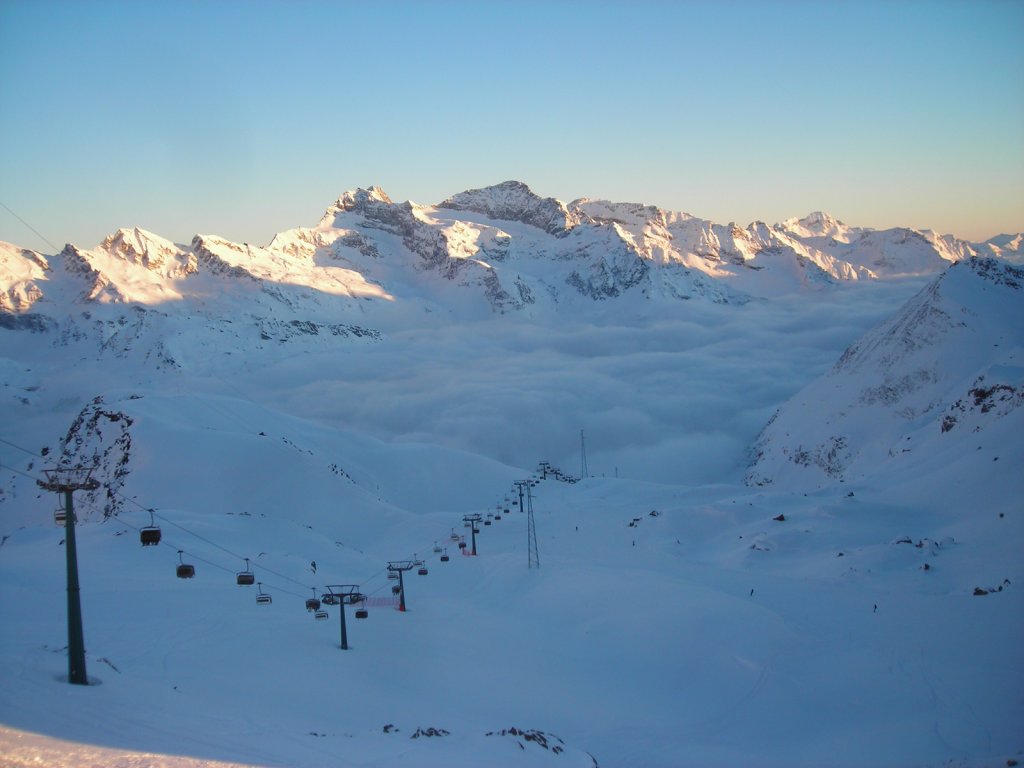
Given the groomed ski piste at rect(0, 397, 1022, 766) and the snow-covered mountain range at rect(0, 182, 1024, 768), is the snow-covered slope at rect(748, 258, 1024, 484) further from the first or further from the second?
the groomed ski piste at rect(0, 397, 1022, 766)

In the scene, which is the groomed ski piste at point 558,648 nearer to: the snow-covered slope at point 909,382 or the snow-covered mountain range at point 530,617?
the snow-covered mountain range at point 530,617

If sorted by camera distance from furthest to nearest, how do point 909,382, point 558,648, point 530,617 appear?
1. point 909,382
2. point 530,617
3. point 558,648

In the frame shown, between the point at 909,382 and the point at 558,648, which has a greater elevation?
the point at 909,382

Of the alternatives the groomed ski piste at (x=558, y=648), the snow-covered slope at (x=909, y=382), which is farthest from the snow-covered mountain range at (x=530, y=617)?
the snow-covered slope at (x=909, y=382)

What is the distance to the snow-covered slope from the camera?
316ft

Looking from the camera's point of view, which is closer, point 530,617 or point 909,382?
point 530,617

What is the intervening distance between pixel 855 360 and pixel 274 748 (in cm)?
Answer: 12321

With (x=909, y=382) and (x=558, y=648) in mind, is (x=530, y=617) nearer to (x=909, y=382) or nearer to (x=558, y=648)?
(x=558, y=648)

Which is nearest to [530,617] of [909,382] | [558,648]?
[558,648]

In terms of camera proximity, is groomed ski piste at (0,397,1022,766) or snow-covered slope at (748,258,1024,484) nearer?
groomed ski piste at (0,397,1022,766)

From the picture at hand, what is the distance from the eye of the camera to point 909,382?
114625 mm

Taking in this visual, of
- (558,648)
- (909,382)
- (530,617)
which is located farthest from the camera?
(909,382)

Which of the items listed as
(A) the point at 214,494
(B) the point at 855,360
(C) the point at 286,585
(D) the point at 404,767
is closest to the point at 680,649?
(D) the point at 404,767

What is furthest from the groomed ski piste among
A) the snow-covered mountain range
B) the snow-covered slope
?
the snow-covered slope
